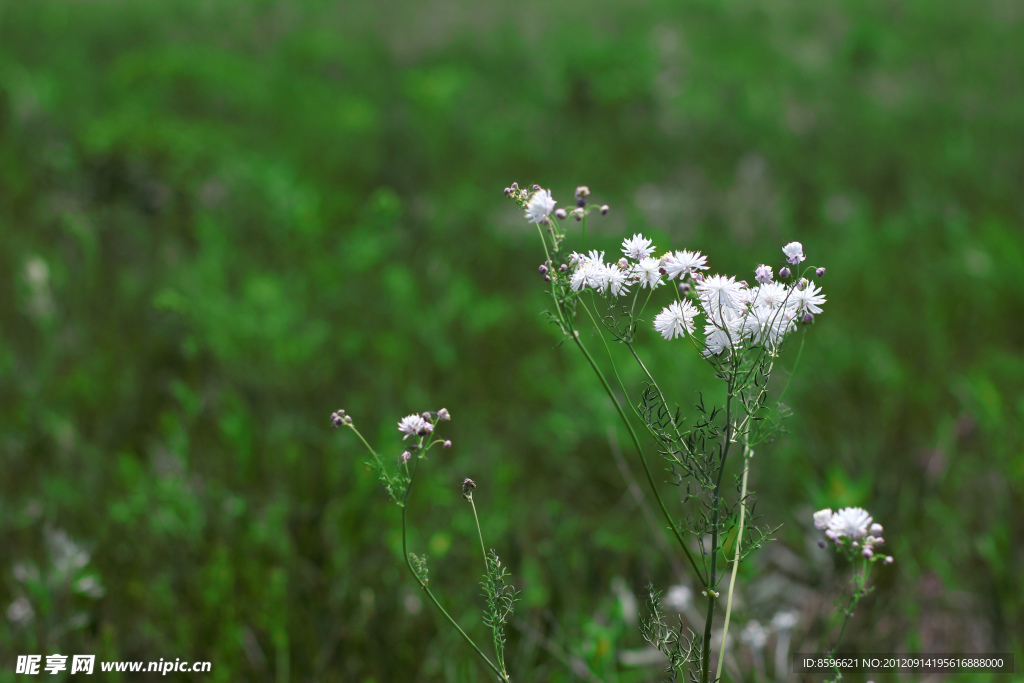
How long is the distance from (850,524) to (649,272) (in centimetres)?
41

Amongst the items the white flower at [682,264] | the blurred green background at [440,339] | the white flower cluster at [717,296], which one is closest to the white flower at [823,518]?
the white flower cluster at [717,296]

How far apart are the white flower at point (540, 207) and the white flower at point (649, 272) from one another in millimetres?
142

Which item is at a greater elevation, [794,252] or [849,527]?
[794,252]

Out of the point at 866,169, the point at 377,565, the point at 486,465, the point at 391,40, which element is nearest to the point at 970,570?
the point at 486,465

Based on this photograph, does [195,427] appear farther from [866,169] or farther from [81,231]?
[866,169]

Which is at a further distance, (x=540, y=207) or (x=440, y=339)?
(x=440, y=339)

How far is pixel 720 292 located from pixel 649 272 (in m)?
0.09

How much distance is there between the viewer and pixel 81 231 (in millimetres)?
2846

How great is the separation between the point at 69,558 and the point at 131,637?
27 cm

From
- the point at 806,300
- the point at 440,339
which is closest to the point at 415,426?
the point at 806,300

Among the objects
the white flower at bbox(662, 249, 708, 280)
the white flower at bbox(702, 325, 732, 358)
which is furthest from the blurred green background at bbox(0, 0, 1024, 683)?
the white flower at bbox(662, 249, 708, 280)

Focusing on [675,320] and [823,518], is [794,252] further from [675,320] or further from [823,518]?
[823,518]

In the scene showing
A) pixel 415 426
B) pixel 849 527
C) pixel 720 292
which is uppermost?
pixel 720 292

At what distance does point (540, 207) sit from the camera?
0.83m
